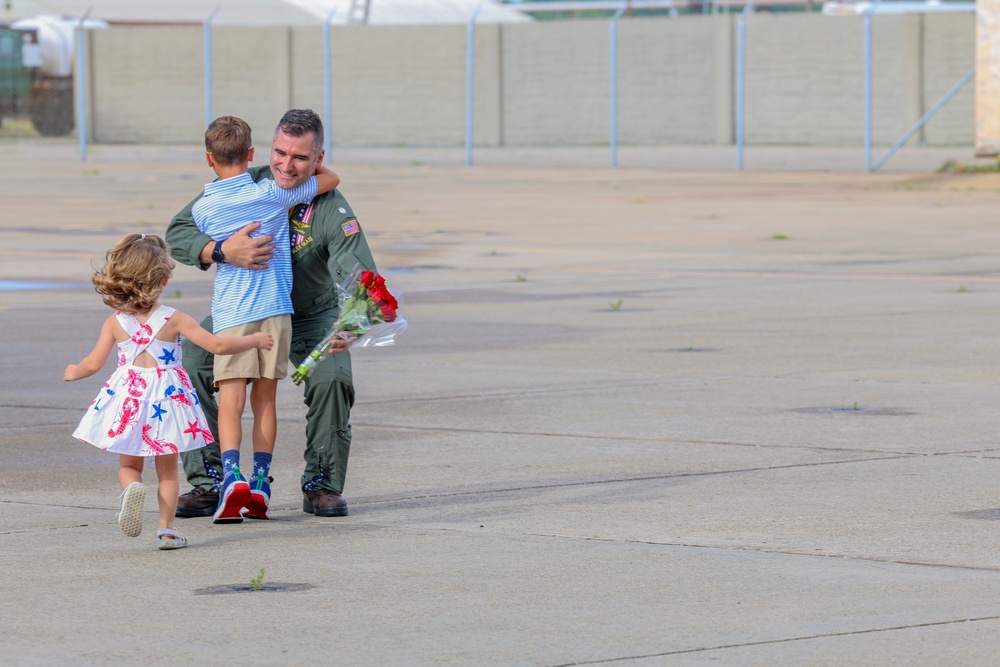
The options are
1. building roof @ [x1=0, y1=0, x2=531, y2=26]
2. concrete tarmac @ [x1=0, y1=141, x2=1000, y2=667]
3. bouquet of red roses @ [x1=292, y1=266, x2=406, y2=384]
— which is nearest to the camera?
concrete tarmac @ [x1=0, y1=141, x2=1000, y2=667]

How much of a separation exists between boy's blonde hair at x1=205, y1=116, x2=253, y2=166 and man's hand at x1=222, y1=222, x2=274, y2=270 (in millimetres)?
263

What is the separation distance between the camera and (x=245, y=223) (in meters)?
7.16

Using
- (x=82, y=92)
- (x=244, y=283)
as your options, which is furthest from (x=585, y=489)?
(x=82, y=92)

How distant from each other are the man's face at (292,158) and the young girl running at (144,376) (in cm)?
62

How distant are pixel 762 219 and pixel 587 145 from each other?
23.9 metres

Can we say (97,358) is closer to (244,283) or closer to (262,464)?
(244,283)

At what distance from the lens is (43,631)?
17.3ft

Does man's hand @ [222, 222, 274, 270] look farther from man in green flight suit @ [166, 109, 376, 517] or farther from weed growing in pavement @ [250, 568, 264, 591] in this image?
weed growing in pavement @ [250, 568, 264, 591]

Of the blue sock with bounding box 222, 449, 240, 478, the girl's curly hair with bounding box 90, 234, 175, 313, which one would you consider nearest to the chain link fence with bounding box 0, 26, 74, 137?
the blue sock with bounding box 222, 449, 240, 478

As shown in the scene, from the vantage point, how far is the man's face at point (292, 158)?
708 centimetres

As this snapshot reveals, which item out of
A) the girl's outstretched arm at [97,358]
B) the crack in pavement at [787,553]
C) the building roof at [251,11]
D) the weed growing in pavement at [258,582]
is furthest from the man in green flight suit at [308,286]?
the building roof at [251,11]

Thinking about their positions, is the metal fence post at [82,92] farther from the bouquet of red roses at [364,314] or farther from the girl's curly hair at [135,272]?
the girl's curly hair at [135,272]

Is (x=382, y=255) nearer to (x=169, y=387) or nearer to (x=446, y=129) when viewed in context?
(x=169, y=387)

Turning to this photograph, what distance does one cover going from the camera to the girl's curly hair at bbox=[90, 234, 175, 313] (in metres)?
6.48
